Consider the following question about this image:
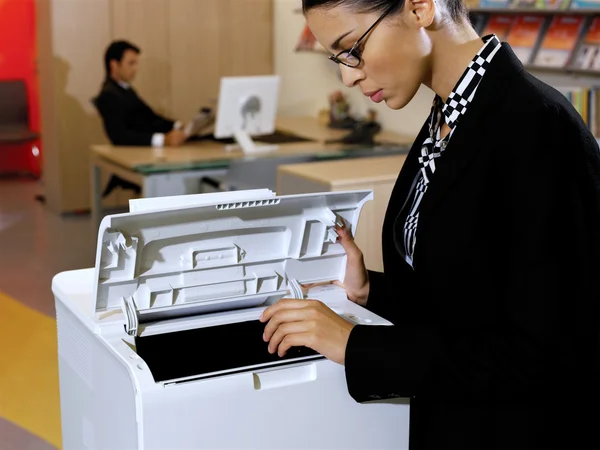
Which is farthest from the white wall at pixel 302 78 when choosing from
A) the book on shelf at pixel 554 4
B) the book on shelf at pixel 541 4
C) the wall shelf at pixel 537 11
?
the book on shelf at pixel 554 4

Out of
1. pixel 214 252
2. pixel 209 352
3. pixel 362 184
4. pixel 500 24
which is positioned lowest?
pixel 362 184

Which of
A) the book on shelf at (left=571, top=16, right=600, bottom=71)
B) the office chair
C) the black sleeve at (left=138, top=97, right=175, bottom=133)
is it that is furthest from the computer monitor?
the office chair

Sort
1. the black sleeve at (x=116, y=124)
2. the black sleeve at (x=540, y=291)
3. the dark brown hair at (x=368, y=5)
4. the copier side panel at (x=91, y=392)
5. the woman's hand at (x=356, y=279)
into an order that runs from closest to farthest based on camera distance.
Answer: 1. the black sleeve at (x=540, y=291)
2. the dark brown hair at (x=368, y=5)
3. the copier side panel at (x=91, y=392)
4. the woman's hand at (x=356, y=279)
5. the black sleeve at (x=116, y=124)

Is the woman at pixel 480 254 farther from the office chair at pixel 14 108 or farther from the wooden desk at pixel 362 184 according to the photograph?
the office chair at pixel 14 108

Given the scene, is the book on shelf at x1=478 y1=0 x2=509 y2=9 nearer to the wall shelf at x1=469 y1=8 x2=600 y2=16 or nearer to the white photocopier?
the wall shelf at x1=469 y1=8 x2=600 y2=16

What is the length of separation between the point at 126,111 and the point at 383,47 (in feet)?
15.6

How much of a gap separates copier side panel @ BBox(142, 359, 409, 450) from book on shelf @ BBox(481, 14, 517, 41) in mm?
3819

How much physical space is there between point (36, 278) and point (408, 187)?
14.0 ft

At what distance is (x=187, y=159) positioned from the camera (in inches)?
191

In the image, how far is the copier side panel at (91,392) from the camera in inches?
48.9

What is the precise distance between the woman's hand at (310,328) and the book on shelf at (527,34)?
3.67 m

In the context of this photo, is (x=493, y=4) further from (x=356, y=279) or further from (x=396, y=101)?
(x=396, y=101)

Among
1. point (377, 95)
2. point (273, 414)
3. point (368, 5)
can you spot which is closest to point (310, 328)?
point (273, 414)

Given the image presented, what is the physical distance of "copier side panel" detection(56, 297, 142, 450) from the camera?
1.24 m
